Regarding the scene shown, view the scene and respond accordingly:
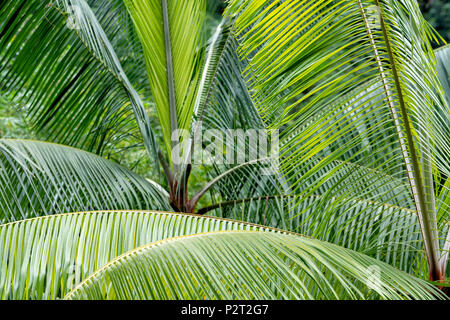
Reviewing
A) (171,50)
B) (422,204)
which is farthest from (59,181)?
(422,204)

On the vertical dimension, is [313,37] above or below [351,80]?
A: above

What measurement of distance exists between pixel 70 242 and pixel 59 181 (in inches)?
24.9

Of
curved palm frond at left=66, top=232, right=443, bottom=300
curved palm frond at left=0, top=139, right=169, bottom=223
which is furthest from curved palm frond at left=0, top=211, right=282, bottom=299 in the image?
curved palm frond at left=0, top=139, right=169, bottom=223

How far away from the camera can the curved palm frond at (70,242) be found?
1358 mm

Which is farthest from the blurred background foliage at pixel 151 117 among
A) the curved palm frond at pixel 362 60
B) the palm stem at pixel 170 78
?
the curved palm frond at pixel 362 60

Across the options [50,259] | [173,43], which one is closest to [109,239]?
[50,259]

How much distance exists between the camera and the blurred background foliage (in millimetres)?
3910

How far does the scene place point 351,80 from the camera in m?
1.33

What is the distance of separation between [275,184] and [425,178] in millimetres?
1311

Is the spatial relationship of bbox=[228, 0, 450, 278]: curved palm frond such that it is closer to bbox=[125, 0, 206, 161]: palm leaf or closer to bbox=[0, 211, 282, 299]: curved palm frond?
bbox=[0, 211, 282, 299]: curved palm frond

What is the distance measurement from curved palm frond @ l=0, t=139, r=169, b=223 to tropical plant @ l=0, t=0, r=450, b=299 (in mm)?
17

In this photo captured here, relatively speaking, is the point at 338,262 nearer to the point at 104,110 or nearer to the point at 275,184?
the point at 275,184

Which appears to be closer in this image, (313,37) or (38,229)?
(313,37)

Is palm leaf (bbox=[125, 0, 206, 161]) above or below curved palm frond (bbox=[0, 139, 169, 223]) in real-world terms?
above
